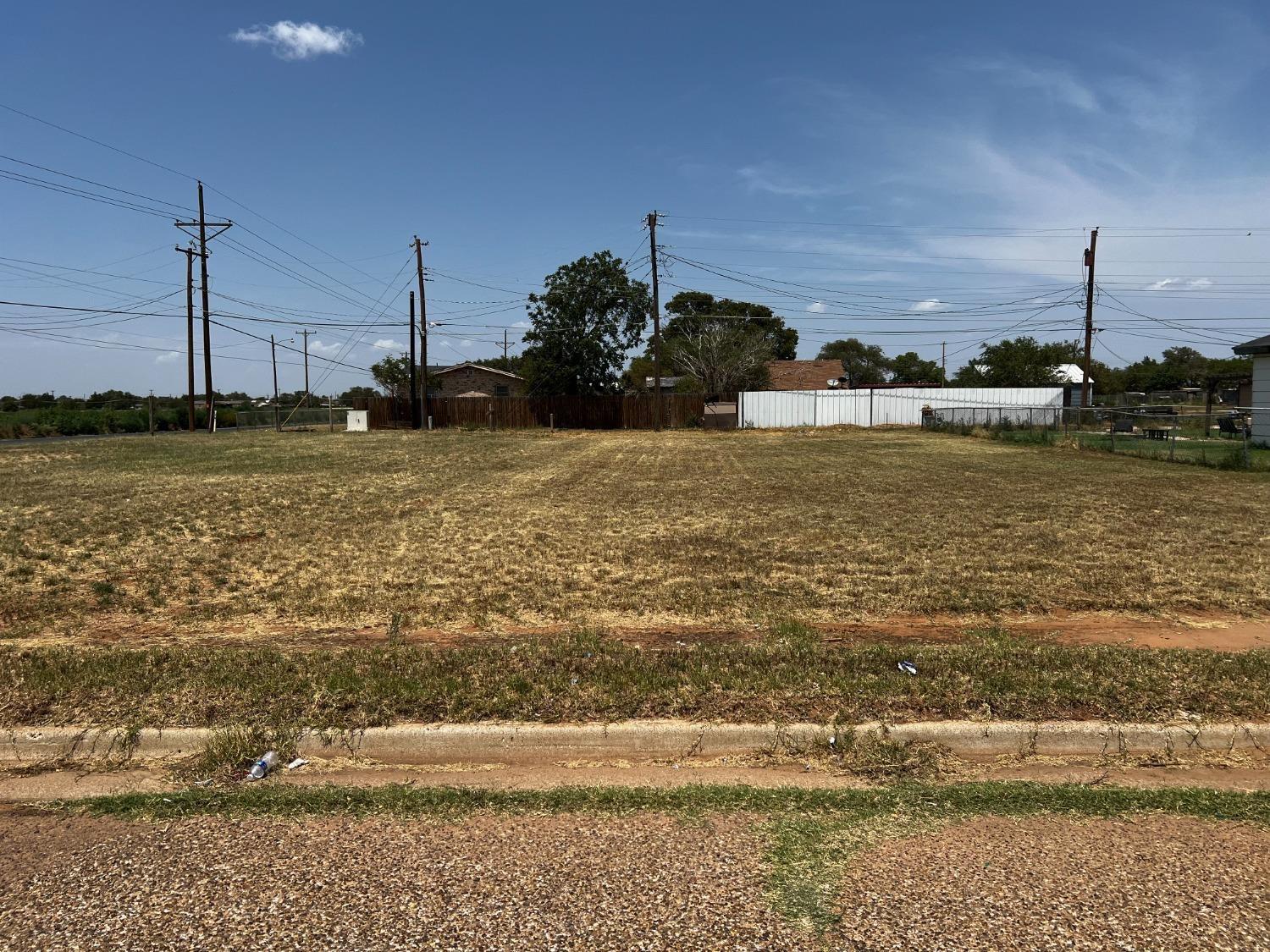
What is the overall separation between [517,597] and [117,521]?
300 inches

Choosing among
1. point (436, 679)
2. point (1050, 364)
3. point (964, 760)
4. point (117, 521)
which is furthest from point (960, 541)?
point (1050, 364)

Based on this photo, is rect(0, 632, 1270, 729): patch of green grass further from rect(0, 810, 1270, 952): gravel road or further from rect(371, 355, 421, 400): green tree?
rect(371, 355, 421, 400): green tree

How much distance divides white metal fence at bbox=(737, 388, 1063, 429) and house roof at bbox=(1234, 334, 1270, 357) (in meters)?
20.6

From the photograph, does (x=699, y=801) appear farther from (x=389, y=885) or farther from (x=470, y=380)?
(x=470, y=380)

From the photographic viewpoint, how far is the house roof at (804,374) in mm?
68750

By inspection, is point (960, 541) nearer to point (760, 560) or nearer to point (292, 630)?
point (760, 560)

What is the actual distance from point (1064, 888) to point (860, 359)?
4489 inches

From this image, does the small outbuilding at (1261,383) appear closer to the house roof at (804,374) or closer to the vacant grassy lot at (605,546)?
the vacant grassy lot at (605,546)

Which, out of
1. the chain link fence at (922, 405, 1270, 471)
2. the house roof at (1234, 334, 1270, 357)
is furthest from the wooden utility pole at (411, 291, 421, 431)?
the house roof at (1234, 334, 1270, 357)

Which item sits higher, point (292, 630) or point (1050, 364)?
point (1050, 364)

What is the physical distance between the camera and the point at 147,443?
30.8 meters

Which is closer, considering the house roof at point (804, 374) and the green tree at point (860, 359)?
the house roof at point (804, 374)

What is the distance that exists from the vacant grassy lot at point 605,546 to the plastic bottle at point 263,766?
229 centimetres

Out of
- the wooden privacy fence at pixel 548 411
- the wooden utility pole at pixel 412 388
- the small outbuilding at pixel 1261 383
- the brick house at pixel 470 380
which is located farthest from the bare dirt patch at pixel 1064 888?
the brick house at pixel 470 380
